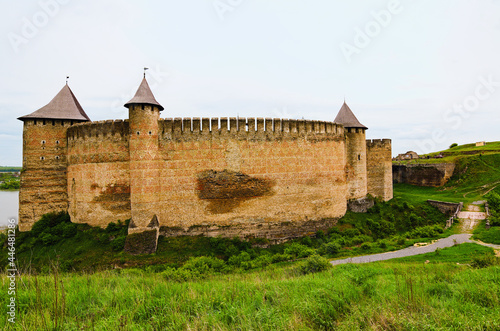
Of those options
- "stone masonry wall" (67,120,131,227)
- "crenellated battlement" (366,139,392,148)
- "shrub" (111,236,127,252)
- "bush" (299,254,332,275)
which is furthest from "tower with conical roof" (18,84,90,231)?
"crenellated battlement" (366,139,392,148)

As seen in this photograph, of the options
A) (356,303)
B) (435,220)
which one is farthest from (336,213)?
(356,303)

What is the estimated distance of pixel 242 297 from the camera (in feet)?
14.5

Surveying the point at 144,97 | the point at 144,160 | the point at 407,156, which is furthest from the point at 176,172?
the point at 407,156

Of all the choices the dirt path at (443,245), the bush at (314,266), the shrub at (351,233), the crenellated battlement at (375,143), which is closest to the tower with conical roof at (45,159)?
the bush at (314,266)

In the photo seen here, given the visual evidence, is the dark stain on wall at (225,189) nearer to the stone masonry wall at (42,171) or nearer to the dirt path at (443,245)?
the dirt path at (443,245)

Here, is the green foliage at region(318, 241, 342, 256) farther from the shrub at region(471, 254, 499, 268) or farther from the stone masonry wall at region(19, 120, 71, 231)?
the stone masonry wall at region(19, 120, 71, 231)

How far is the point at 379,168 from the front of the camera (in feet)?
69.7

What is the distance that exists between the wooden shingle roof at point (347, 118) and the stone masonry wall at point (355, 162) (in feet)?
1.05

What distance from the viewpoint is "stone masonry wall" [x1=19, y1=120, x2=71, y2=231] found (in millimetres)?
15320

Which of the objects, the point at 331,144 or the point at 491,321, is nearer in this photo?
the point at 491,321

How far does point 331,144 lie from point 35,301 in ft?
54.6

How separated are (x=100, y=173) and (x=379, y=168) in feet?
68.8

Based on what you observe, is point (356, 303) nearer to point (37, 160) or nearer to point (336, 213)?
point (336, 213)

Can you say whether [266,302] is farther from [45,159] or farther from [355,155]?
[45,159]
